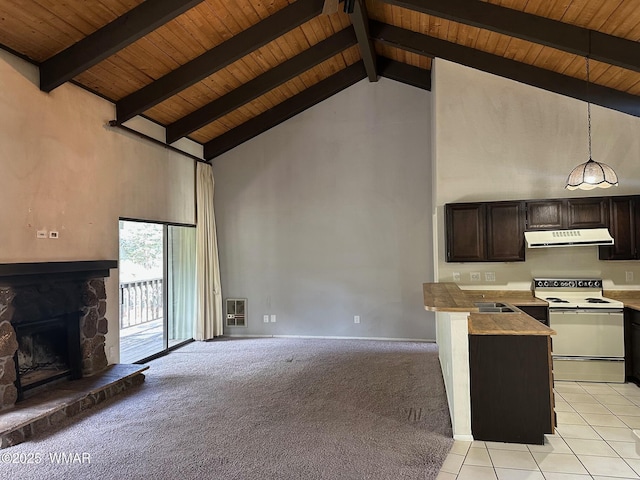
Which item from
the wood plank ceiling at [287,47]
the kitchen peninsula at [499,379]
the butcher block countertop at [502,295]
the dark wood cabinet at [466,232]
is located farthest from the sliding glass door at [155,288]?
the butcher block countertop at [502,295]

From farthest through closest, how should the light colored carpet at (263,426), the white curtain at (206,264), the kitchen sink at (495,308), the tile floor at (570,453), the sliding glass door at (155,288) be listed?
1. the white curtain at (206,264)
2. the sliding glass door at (155,288)
3. the kitchen sink at (495,308)
4. the light colored carpet at (263,426)
5. the tile floor at (570,453)

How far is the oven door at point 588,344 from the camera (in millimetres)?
4285

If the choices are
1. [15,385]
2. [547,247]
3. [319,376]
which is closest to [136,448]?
[15,385]

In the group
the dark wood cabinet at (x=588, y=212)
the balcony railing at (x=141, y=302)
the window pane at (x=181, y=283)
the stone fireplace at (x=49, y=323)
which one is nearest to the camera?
the stone fireplace at (x=49, y=323)

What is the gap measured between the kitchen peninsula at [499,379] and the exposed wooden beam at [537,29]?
2.62 meters

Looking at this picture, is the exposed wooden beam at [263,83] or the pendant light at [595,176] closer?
the pendant light at [595,176]

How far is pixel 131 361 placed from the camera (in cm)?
533

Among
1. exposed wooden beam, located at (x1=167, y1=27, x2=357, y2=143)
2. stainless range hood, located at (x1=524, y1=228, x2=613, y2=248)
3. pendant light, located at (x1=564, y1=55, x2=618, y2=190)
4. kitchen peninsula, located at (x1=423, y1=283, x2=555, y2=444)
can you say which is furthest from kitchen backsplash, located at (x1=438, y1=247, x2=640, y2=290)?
exposed wooden beam, located at (x1=167, y1=27, x2=357, y2=143)

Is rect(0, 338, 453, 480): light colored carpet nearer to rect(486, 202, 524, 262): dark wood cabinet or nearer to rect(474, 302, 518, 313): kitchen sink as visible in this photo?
rect(474, 302, 518, 313): kitchen sink

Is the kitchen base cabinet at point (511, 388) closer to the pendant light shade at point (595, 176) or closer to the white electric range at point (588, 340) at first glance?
the white electric range at point (588, 340)

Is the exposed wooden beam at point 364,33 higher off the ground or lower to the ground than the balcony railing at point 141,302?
higher

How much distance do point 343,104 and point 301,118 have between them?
74 centimetres

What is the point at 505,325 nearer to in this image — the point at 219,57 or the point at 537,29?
the point at 537,29

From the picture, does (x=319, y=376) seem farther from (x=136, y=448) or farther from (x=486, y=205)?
(x=486, y=205)
